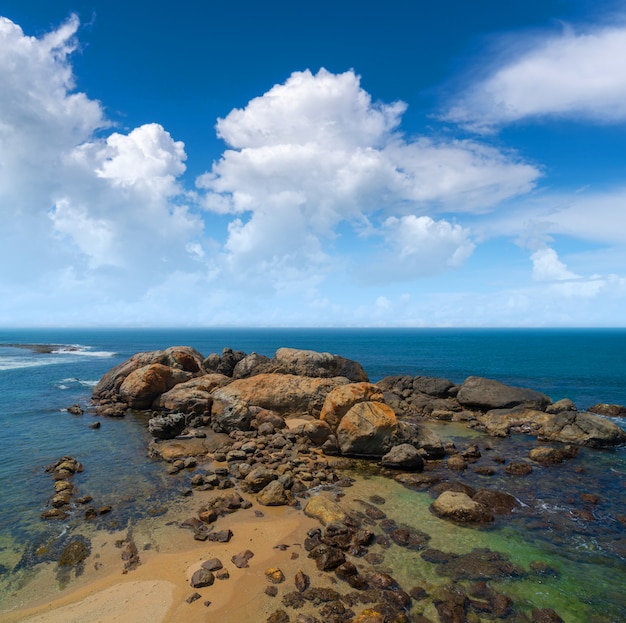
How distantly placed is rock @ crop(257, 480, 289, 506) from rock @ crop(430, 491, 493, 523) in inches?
277

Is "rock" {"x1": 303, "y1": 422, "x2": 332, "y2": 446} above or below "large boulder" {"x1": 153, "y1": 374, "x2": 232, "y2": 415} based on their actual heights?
below

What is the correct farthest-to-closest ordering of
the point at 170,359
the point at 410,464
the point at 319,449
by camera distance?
the point at 170,359
the point at 319,449
the point at 410,464

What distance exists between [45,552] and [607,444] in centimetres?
3383

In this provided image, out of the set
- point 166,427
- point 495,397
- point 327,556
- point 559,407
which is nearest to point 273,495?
point 327,556

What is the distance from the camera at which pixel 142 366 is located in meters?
42.3

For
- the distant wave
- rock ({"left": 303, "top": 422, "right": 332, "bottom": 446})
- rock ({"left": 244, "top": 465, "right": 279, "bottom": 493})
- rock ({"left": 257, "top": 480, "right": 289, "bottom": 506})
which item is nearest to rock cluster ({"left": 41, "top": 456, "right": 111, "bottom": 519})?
rock ({"left": 244, "top": 465, "right": 279, "bottom": 493})

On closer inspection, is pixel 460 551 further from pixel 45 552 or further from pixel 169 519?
pixel 45 552

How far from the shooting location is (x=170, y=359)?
4353 centimetres

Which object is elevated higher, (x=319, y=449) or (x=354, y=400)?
(x=354, y=400)

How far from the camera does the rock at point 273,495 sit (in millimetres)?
18234

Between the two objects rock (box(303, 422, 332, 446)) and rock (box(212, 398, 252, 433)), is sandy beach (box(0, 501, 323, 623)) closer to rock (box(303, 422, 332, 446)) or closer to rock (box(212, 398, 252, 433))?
rock (box(303, 422, 332, 446))

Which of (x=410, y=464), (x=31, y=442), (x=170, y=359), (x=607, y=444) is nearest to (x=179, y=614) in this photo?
(x=410, y=464)

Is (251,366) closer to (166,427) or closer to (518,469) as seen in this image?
(166,427)

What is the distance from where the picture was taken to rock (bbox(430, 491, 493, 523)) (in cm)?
1678
